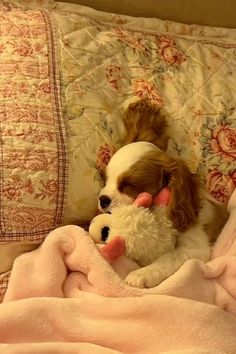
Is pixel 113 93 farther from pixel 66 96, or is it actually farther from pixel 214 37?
pixel 214 37

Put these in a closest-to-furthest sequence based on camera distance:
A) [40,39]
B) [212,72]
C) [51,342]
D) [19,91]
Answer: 1. [51,342]
2. [19,91]
3. [40,39]
4. [212,72]

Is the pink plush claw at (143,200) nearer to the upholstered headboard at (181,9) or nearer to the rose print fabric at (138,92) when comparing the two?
the rose print fabric at (138,92)

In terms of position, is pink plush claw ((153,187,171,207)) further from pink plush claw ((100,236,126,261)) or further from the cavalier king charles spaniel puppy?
pink plush claw ((100,236,126,261))

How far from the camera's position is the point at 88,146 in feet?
4.02

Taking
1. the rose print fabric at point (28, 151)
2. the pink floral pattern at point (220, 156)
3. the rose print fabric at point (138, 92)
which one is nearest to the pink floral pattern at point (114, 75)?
the rose print fabric at point (138, 92)

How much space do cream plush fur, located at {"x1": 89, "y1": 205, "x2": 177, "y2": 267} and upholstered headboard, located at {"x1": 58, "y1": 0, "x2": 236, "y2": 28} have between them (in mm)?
793

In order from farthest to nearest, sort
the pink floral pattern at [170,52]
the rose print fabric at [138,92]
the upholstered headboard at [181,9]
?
the upholstered headboard at [181,9]
the pink floral pattern at [170,52]
the rose print fabric at [138,92]

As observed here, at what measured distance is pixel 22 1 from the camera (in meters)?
1.54

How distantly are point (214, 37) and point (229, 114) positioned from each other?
0.40m

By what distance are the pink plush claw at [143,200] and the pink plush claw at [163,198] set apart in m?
0.03

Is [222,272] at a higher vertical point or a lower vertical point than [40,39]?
lower

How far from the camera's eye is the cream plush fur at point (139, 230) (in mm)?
1083

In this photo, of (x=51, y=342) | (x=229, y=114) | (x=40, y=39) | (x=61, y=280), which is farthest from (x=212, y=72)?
(x=51, y=342)

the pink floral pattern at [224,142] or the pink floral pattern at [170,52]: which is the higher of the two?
the pink floral pattern at [170,52]
